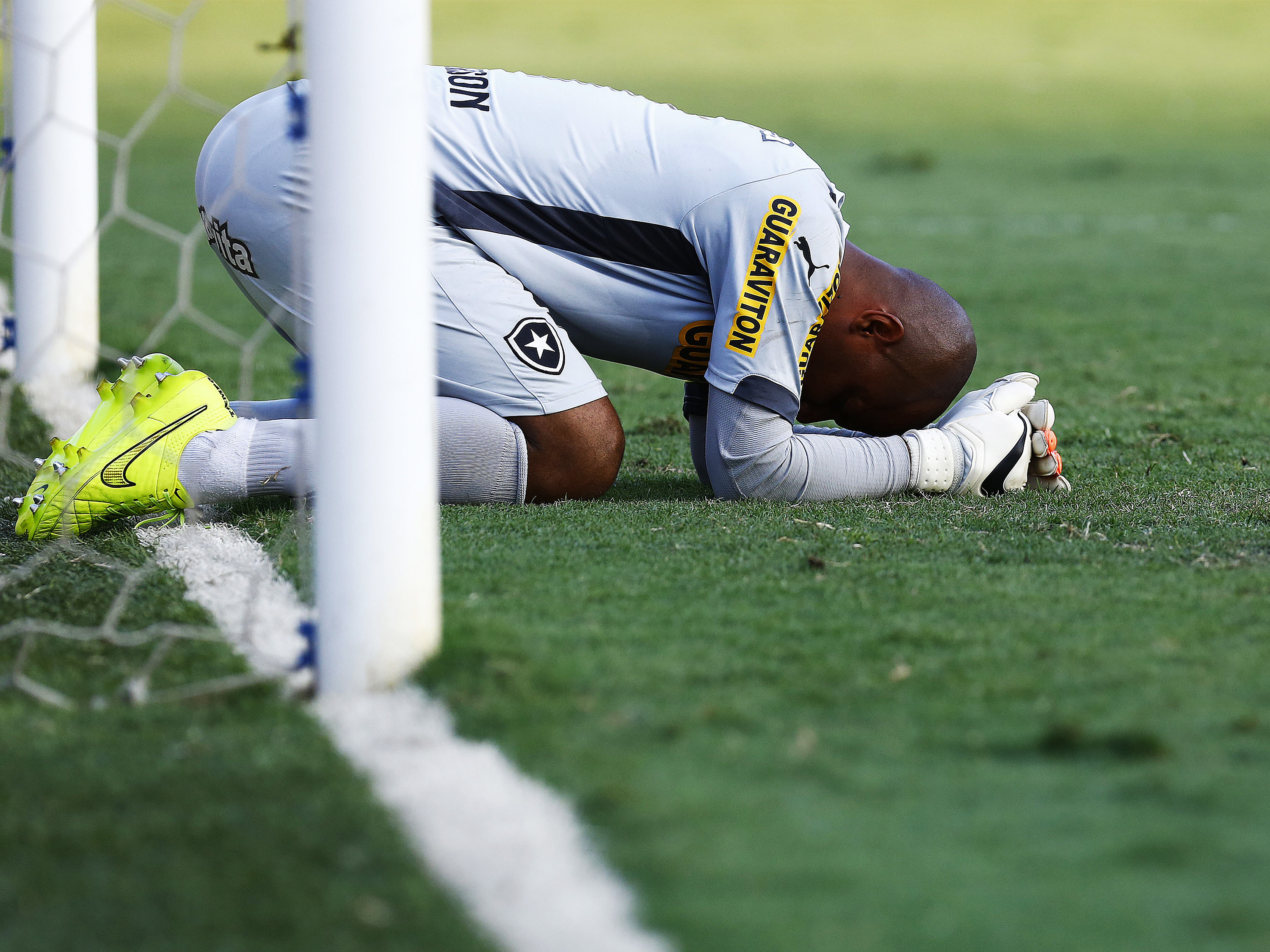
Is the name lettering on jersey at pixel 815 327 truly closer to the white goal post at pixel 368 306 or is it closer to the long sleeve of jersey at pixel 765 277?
the long sleeve of jersey at pixel 765 277

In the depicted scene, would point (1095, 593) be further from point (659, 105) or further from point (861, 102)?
point (861, 102)

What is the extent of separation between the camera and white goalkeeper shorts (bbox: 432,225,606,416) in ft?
8.14

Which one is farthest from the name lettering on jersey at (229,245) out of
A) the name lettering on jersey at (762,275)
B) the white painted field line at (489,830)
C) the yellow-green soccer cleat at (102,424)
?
the white painted field line at (489,830)

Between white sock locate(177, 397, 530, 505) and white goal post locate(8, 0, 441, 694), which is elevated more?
white goal post locate(8, 0, 441, 694)

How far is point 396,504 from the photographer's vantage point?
1452mm

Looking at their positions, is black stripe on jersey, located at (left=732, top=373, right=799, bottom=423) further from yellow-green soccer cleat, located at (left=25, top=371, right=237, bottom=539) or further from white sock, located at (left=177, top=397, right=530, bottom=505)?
yellow-green soccer cleat, located at (left=25, top=371, right=237, bottom=539)

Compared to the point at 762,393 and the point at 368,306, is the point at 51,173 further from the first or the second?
the point at 368,306

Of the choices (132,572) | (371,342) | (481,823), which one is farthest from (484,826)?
(132,572)

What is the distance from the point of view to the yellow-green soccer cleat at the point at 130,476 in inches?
90.4

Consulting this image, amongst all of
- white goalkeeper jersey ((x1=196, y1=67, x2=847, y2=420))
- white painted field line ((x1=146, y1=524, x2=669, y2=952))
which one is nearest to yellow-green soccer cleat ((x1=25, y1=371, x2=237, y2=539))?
white goalkeeper jersey ((x1=196, y1=67, x2=847, y2=420))

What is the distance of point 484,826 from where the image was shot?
1221 mm

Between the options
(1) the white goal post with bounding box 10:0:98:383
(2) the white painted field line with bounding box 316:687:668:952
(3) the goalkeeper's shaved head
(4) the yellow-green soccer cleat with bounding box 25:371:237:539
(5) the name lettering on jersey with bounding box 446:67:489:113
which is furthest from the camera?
(1) the white goal post with bounding box 10:0:98:383

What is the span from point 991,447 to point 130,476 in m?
1.62

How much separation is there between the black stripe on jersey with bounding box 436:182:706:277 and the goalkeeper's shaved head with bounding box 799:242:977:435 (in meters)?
0.34
